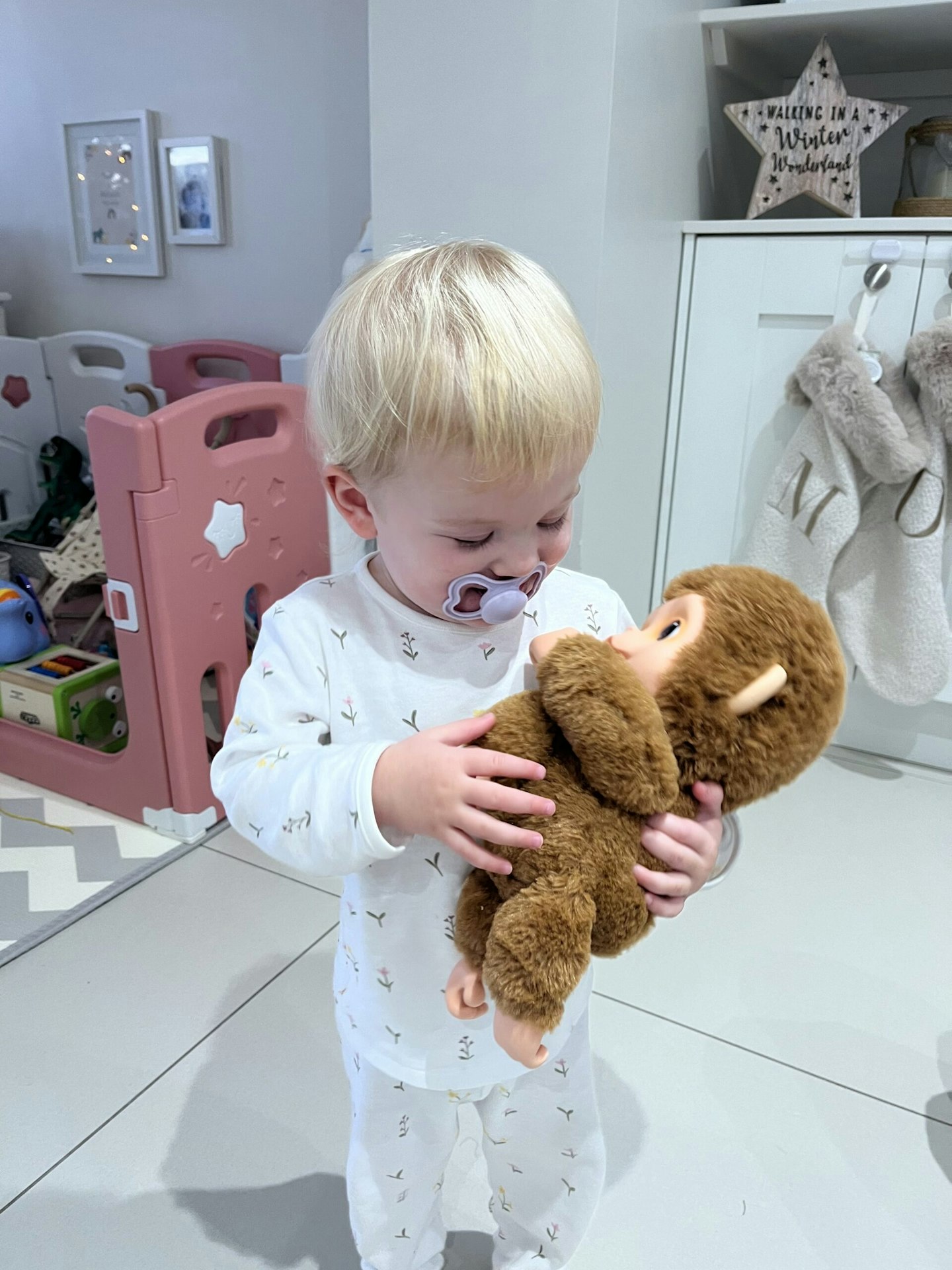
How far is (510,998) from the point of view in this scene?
44 centimetres

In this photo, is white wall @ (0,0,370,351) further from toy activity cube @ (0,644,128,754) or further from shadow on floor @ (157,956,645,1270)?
shadow on floor @ (157,956,645,1270)

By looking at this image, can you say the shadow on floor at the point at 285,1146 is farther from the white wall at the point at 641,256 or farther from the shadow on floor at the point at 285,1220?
the white wall at the point at 641,256

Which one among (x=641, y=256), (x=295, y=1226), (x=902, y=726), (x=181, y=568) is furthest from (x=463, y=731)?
(x=902, y=726)

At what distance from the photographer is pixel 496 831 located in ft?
1.50

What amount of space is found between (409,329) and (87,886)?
1.02m

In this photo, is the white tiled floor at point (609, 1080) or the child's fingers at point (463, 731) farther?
the white tiled floor at point (609, 1080)

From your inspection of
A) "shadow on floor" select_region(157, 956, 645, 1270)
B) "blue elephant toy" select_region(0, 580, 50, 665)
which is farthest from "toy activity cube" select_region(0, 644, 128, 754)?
Result: "shadow on floor" select_region(157, 956, 645, 1270)

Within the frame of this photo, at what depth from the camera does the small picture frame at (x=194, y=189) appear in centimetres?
184

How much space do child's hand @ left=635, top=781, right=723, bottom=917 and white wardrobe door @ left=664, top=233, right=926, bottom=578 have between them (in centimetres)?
104

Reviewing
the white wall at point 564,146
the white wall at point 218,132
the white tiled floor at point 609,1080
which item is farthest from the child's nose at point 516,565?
the white wall at point 218,132

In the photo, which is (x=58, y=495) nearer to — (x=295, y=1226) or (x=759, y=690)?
(x=295, y=1226)

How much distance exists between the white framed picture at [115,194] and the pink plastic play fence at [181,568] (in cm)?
89

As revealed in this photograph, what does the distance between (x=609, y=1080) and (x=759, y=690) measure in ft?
2.13

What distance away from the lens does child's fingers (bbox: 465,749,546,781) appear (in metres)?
0.46
